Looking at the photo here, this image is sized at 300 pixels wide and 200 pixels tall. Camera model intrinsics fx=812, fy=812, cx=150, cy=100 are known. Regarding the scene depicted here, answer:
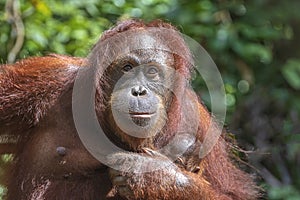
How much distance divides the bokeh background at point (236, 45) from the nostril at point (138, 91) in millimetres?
1375

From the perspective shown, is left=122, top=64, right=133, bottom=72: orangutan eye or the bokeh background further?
the bokeh background

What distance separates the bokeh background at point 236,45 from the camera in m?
4.93

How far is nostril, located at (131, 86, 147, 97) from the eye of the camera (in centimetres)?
339

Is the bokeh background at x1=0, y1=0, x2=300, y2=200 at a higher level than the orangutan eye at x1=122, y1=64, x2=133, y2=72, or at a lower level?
lower

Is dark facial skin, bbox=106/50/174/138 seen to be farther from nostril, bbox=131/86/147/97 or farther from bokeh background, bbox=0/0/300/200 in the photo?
bokeh background, bbox=0/0/300/200

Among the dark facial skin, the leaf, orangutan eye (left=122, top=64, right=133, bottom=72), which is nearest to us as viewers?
the dark facial skin

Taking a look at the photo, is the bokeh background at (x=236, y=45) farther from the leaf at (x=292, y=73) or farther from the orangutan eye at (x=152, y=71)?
the orangutan eye at (x=152, y=71)

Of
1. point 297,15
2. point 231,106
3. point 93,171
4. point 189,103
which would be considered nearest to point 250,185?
point 189,103

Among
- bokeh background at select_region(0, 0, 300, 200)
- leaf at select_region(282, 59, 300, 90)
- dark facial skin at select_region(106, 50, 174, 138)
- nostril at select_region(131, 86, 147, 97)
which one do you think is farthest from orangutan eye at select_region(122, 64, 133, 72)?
leaf at select_region(282, 59, 300, 90)

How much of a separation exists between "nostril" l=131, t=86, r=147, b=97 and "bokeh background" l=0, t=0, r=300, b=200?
1.37 m

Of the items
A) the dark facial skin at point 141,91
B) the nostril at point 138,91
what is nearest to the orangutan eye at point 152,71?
the dark facial skin at point 141,91

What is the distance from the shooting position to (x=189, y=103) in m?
3.78

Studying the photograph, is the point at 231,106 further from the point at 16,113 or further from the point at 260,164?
the point at 16,113

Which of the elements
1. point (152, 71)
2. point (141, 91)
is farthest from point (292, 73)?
point (141, 91)
